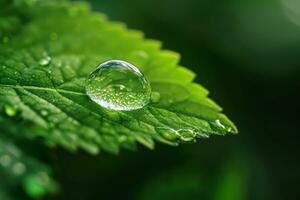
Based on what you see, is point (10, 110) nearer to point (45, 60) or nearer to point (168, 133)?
point (45, 60)

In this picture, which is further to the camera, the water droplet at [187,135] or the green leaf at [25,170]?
the green leaf at [25,170]

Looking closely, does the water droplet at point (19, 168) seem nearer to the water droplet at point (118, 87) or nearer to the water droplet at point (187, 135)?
the water droplet at point (118, 87)

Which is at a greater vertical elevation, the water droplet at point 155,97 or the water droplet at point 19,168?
the water droplet at point 155,97

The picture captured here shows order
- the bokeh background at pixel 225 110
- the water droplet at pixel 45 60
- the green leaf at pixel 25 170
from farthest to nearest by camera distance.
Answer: the bokeh background at pixel 225 110 < the green leaf at pixel 25 170 < the water droplet at pixel 45 60

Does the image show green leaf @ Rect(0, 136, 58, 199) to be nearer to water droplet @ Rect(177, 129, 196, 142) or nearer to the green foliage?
the green foliage

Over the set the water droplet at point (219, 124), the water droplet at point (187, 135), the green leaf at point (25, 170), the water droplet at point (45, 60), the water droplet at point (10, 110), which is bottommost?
the water droplet at point (187, 135)

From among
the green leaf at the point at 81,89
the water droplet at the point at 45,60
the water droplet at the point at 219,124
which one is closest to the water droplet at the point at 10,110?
the green leaf at the point at 81,89

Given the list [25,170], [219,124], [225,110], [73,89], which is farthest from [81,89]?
[225,110]

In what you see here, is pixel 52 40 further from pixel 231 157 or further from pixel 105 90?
pixel 231 157
